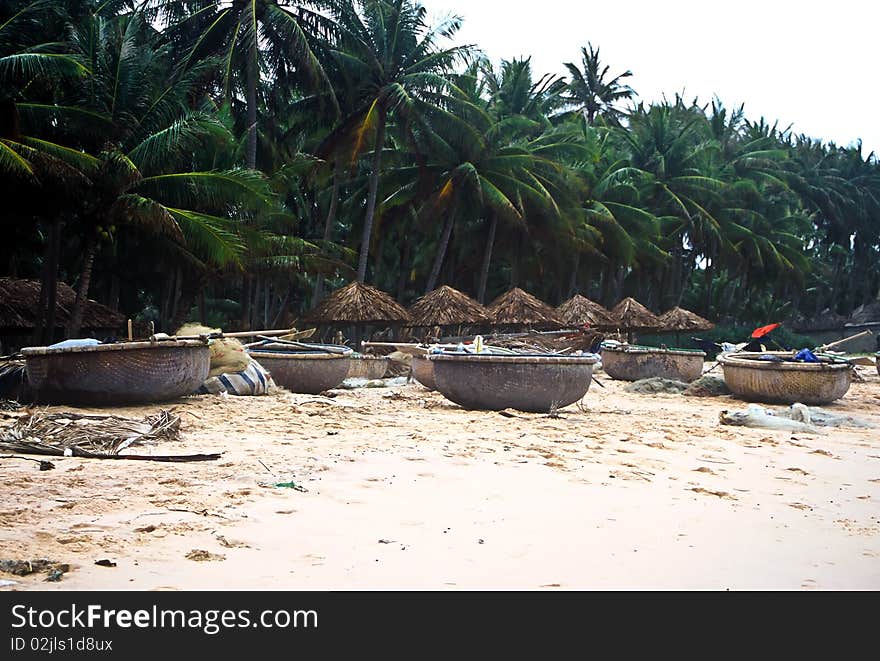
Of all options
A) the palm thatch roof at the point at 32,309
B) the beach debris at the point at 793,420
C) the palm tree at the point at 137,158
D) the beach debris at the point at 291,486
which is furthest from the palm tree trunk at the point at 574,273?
the beach debris at the point at 291,486

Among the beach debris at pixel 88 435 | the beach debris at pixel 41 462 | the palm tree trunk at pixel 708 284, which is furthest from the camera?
the palm tree trunk at pixel 708 284

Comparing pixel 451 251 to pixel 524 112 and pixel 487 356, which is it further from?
pixel 487 356

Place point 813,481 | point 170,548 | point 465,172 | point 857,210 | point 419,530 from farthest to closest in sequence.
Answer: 1. point 857,210
2. point 465,172
3. point 813,481
4. point 419,530
5. point 170,548

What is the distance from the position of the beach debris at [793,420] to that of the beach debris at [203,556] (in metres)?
6.77

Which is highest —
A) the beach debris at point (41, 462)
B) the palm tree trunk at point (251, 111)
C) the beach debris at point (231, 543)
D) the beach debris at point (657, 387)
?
the palm tree trunk at point (251, 111)

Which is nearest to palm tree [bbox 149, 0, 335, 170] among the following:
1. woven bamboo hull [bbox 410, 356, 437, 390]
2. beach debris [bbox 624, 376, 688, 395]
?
woven bamboo hull [bbox 410, 356, 437, 390]

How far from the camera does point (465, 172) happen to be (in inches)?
1001

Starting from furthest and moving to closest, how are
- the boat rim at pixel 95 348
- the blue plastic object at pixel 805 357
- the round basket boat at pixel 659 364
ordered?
the round basket boat at pixel 659 364 < the blue plastic object at pixel 805 357 < the boat rim at pixel 95 348

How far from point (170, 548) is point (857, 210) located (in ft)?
165

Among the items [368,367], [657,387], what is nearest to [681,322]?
[657,387]

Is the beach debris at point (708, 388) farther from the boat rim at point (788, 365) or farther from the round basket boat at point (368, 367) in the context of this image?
the round basket boat at point (368, 367)

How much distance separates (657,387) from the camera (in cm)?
1374

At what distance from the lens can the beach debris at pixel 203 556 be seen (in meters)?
3.28
